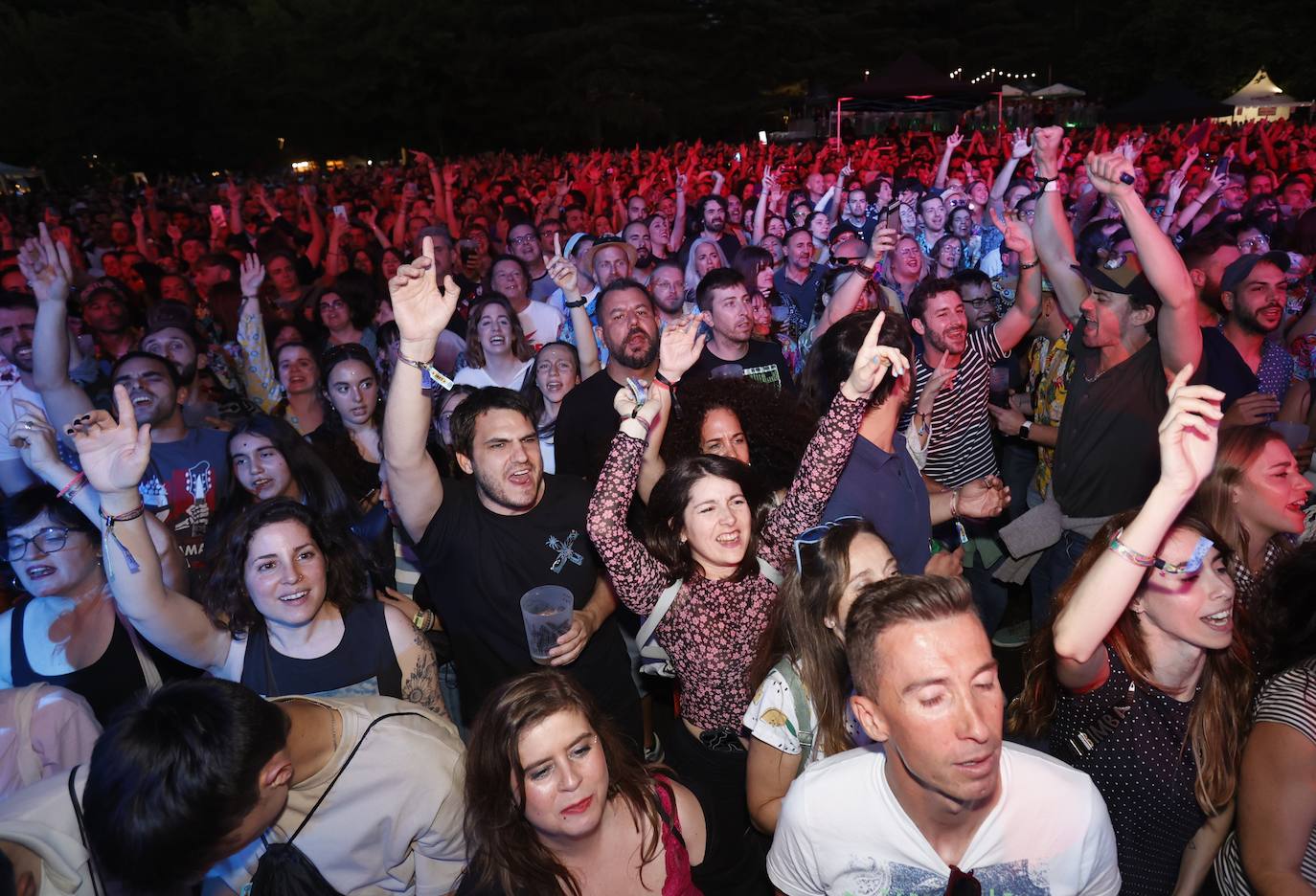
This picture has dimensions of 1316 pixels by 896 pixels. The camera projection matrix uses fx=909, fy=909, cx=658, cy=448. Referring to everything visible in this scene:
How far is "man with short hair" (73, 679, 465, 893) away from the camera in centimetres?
182

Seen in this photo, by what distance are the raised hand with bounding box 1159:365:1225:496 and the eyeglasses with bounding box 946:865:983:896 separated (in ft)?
2.82

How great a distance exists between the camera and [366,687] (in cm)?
268

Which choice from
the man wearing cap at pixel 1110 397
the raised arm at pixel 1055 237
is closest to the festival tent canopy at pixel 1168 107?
the raised arm at pixel 1055 237

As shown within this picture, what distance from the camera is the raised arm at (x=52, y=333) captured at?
12.5 feet

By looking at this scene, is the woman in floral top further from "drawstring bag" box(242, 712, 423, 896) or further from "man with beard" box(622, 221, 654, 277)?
"man with beard" box(622, 221, 654, 277)

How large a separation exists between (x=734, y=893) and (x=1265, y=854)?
4.05 ft

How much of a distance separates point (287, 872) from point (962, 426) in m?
3.18

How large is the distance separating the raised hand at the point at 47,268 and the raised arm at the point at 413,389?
6.64 feet

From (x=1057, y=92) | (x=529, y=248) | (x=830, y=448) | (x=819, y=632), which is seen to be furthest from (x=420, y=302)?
(x=1057, y=92)

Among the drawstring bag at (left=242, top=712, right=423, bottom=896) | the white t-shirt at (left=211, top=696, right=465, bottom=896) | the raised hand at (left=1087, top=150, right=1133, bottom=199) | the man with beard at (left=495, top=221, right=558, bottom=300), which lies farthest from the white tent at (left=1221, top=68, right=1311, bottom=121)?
the drawstring bag at (left=242, top=712, right=423, bottom=896)

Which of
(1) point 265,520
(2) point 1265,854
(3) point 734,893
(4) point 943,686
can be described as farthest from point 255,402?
(2) point 1265,854

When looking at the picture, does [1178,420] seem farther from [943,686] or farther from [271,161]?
[271,161]

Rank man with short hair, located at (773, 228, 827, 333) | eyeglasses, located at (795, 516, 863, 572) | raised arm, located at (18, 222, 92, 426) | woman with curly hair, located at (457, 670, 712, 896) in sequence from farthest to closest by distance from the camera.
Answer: man with short hair, located at (773, 228, 827, 333) < raised arm, located at (18, 222, 92, 426) < eyeglasses, located at (795, 516, 863, 572) < woman with curly hair, located at (457, 670, 712, 896)

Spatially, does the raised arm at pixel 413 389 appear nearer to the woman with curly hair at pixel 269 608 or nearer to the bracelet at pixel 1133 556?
the woman with curly hair at pixel 269 608
